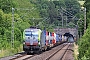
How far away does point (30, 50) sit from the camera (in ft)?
155

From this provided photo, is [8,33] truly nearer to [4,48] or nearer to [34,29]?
[4,48]

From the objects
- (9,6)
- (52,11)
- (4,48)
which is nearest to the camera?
(4,48)

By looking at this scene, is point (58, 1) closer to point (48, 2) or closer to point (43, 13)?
point (48, 2)

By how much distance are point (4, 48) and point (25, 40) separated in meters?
5.33

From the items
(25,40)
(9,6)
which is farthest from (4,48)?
(9,6)

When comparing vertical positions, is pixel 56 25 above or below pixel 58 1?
below

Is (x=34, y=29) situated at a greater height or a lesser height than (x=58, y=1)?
lesser

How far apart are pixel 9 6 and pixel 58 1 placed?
86240 mm

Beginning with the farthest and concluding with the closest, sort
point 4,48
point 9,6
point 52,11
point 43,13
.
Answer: point 52,11 → point 43,13 → point 9,6 → point 4,48

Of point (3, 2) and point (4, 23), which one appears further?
point (3, 2)

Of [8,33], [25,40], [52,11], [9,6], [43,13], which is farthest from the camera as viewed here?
[52,11]

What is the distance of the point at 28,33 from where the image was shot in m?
47.6

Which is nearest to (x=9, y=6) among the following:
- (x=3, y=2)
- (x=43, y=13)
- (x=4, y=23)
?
(x=3, y=2)

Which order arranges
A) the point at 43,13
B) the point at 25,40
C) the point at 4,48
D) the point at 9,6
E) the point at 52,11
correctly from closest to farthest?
the point at 25,40 < the point at 4,48 < the point at 9,6 < the point at 43,13 < the point at 52,11
